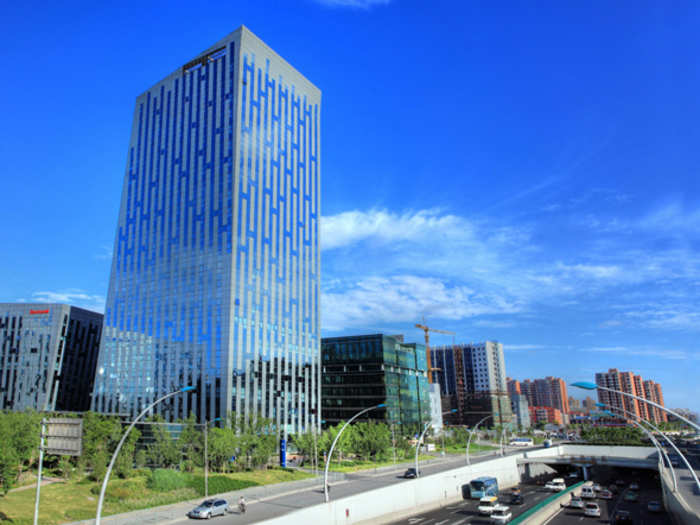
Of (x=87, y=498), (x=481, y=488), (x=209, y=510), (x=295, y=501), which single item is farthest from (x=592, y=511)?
(x=87, y=498)

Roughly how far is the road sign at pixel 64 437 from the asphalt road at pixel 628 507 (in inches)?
2012

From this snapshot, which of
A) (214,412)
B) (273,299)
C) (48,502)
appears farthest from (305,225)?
(48,502)

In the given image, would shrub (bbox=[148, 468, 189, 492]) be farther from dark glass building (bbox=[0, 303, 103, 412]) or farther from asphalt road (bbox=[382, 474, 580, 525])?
Answer: dark glass building (bbox=[0, 303, 103, 412])

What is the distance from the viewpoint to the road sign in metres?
30.1

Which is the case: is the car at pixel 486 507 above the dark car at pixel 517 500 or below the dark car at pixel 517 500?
above

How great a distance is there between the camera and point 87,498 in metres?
51.2

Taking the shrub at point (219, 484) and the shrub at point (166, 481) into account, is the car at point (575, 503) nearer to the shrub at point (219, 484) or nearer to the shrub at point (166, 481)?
the shrub at point (219, 484)

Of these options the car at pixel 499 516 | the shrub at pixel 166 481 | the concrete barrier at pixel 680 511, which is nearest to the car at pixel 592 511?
the concrete barrier at pixel 680 511

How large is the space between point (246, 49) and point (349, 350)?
8467 cm

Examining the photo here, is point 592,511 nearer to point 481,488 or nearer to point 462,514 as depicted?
point 481,488

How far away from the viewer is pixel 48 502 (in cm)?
4772

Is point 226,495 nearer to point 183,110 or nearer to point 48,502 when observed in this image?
point 48,502

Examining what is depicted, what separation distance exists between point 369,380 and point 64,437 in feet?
362

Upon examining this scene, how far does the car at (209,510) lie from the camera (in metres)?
45.5
